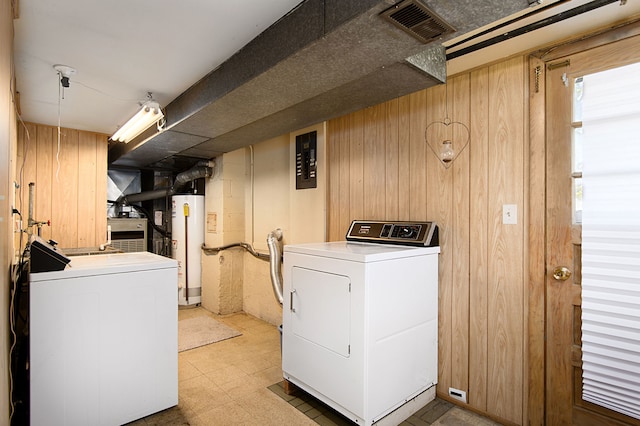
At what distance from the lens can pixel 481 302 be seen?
2.21m

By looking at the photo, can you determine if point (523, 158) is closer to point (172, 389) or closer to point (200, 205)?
point (172, 389)

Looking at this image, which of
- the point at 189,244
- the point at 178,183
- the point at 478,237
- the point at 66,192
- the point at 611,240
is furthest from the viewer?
the point at 178,183

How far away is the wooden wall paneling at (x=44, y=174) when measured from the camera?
3723 millimetres

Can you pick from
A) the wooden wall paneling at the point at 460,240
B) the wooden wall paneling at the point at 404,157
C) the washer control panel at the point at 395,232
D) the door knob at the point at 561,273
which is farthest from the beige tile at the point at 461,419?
the wooden wall paneling at the point at 404,157

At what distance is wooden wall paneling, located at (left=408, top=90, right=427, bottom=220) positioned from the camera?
2.51 metres

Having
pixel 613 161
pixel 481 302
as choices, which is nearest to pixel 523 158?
pixel 613 161

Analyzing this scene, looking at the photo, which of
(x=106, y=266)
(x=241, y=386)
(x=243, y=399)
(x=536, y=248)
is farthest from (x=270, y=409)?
(x=536, y=248)

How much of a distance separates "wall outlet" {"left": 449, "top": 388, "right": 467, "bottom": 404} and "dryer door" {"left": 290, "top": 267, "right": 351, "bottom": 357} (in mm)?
949

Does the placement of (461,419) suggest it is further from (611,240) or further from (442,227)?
(611,240)

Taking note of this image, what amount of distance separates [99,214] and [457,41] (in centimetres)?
433

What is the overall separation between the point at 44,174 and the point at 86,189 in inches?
16.7

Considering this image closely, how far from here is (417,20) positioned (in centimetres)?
137

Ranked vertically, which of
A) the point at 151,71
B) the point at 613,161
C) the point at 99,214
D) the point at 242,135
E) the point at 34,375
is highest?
the point at 151,71

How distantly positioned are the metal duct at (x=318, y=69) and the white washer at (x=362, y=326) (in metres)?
1.07
